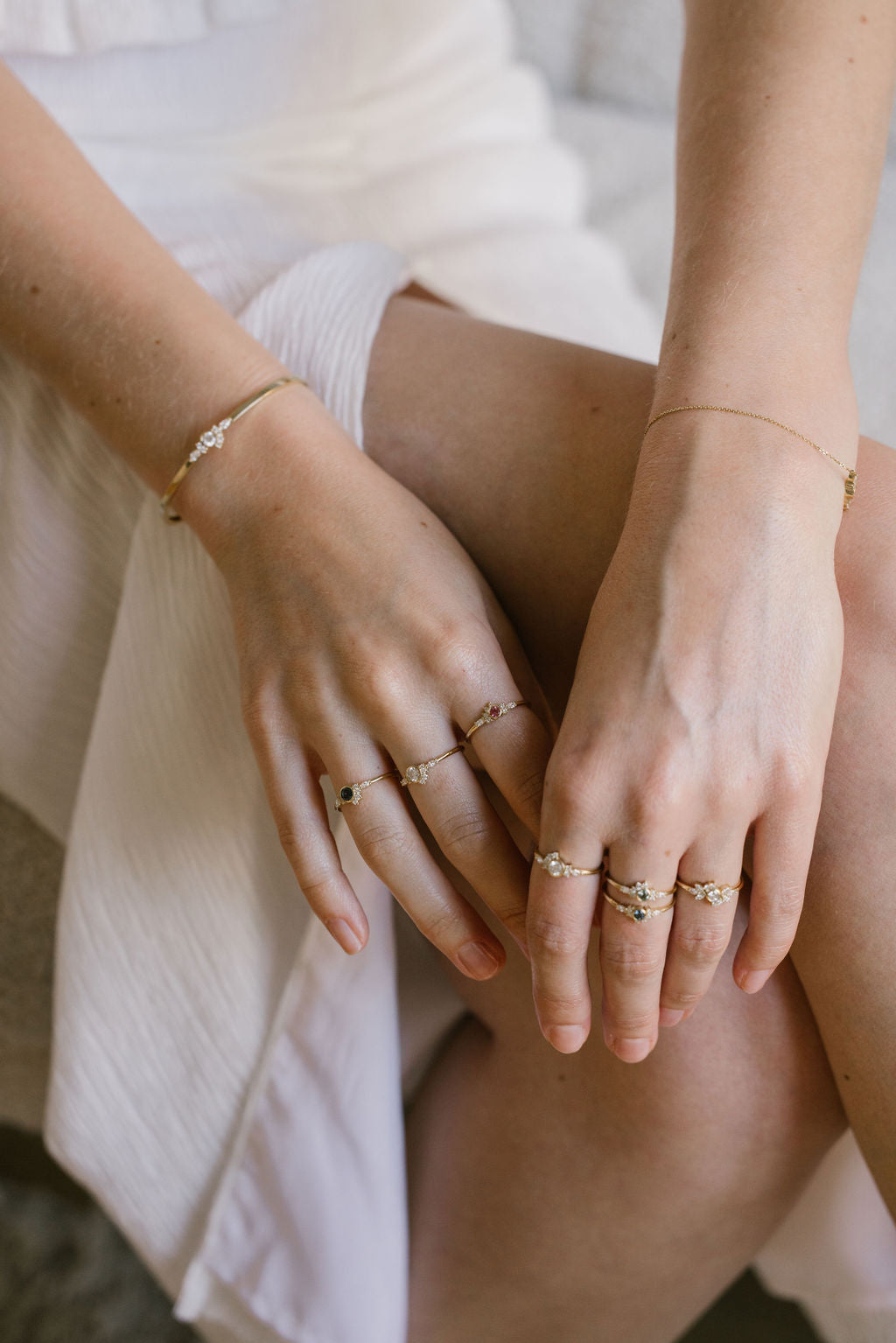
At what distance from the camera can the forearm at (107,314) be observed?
552mm

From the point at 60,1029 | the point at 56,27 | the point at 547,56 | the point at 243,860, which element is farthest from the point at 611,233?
the point at 60,1029

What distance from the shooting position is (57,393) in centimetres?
62

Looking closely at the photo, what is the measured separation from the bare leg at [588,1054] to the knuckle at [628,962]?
0.09 meters

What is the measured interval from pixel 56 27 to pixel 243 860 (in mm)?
583

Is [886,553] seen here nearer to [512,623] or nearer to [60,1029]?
[512,623]

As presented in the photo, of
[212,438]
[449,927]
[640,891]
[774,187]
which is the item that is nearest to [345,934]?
[449,927]

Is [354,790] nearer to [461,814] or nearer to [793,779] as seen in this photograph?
[461,814]

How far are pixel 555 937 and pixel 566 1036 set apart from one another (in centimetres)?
6

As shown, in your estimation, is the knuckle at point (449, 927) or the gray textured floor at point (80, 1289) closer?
the knuckle at point (449, 927)

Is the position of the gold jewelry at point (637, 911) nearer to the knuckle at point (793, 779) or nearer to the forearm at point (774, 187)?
the knuckle at point (793, 779)

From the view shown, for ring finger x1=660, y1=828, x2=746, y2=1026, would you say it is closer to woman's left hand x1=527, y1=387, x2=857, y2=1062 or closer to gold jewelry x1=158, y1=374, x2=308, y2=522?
woman's left hand x1=527, y1=387, x2=857, y2=1062

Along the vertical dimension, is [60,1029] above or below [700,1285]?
above

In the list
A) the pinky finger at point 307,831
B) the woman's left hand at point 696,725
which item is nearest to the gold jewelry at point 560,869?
the woman's left hand at point 696,725

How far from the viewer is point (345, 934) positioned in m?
0.51
